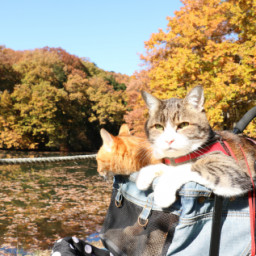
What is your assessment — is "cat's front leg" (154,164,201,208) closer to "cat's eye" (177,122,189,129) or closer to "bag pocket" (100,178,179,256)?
"bag pocket" (100,178,179,256)

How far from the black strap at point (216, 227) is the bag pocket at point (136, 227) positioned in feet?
0.47

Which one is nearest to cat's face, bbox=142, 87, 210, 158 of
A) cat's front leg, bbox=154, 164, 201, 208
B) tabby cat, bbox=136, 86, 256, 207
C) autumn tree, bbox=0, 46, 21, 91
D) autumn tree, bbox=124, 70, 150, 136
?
tabby cat, bbox=136, 86, 256, 207

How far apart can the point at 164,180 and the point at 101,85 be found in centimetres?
2634

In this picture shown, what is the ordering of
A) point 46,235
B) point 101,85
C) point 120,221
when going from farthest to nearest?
point 101,85 < point 46,235 < point 120,221

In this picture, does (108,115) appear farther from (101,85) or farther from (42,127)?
(42,127)

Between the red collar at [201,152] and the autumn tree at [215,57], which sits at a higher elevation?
the autumn tree at [215,57]

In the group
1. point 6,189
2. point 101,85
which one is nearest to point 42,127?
point 101,85

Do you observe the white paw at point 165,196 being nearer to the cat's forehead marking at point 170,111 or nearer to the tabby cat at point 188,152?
the tabby cat at point 188,152

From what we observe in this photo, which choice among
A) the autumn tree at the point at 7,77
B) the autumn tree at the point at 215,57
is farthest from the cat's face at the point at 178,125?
the autumn tree at the point at 7,77

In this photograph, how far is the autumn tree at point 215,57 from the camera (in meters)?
8.89

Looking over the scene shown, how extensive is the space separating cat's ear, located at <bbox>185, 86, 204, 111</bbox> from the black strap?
2.68ft

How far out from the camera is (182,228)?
1.00m

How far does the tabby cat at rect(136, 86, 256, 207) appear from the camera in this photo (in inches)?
41.3

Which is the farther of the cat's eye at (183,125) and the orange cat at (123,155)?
the orange cat at (123,155)
